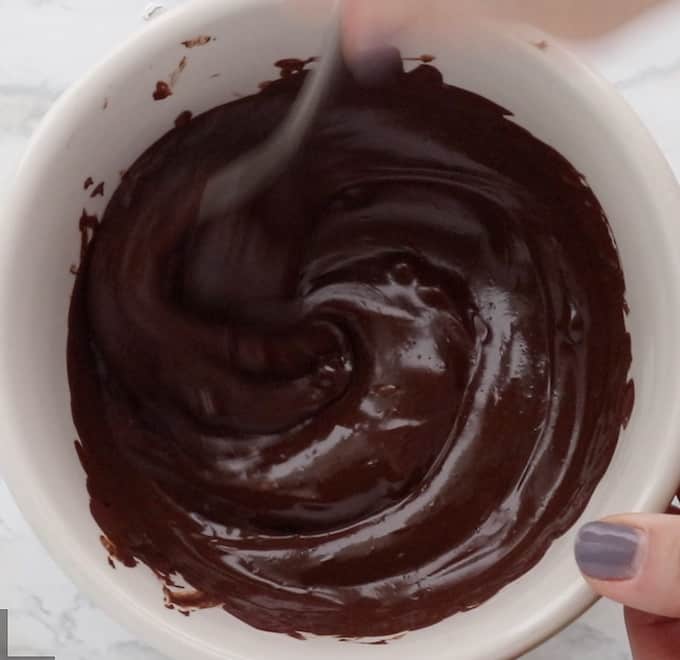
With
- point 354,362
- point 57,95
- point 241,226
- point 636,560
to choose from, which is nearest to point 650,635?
point 636,560

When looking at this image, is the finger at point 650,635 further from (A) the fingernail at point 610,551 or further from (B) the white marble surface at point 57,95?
(A) the fingernail at point 610,551

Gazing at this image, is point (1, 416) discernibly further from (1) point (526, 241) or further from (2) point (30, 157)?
(1) point (526, 241)

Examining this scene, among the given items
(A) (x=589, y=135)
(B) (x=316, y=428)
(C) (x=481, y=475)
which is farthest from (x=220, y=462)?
(A) (x=589, y=135)

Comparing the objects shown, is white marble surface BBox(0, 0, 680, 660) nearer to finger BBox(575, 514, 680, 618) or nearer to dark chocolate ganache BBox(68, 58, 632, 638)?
dark chocolate ganache BBox(68, 58, 632, 638)

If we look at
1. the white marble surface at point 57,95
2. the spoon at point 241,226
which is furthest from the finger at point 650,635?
the spoon at point 241,226

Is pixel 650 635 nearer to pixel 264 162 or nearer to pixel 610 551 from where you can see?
pixel 610 551

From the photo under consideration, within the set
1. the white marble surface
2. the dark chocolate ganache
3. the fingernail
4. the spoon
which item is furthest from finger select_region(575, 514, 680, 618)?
the spoon
